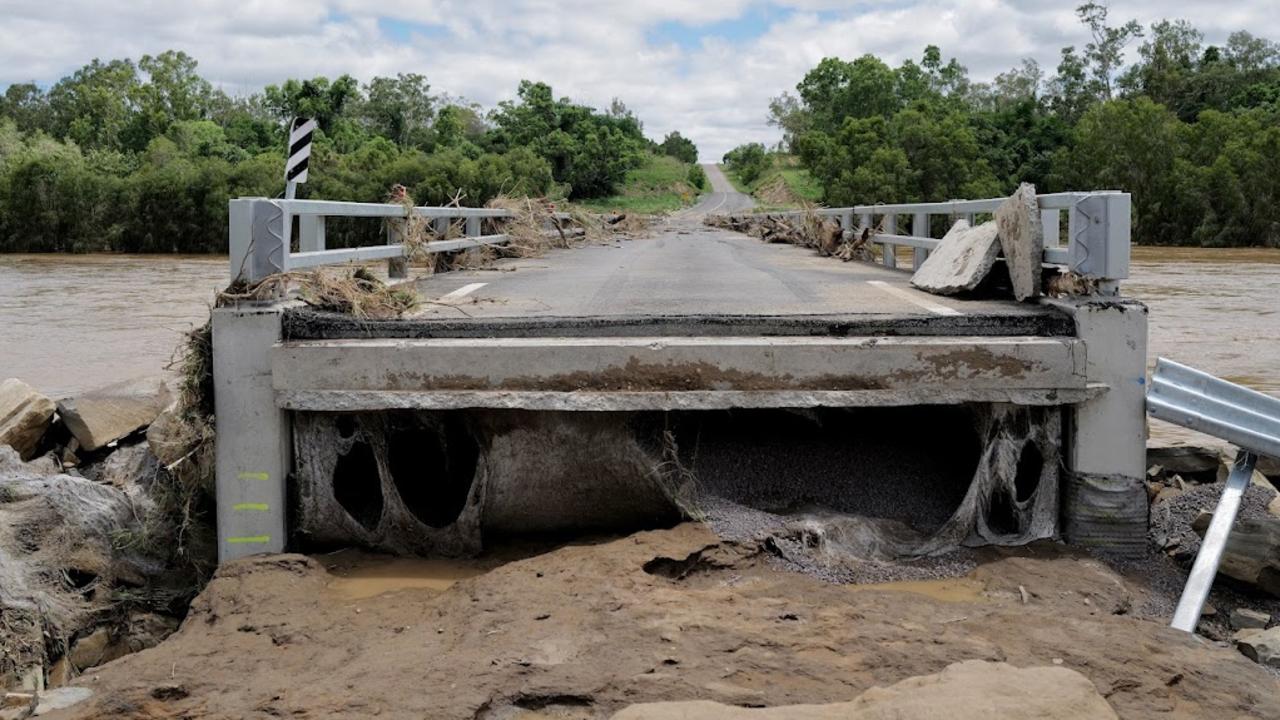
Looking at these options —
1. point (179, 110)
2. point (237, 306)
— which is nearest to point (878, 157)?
point (237, 306)

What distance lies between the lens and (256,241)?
609 centimetres

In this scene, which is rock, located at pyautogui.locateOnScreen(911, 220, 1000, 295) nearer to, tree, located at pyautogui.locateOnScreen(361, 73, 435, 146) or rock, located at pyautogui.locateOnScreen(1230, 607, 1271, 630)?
rock, located at pyautogui.locateOnScreen(1230, 607, 1271, 630)

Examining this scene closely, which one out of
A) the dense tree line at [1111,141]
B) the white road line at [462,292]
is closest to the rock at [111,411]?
the white road line at [462,292]

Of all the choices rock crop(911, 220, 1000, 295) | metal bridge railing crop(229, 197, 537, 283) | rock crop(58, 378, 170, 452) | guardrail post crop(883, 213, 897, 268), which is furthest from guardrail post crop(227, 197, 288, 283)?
guardrail post crop(883, 213, 897, 268)

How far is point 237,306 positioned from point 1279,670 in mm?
5074

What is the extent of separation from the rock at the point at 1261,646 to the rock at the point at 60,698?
4.57 metres

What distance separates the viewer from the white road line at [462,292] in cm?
813

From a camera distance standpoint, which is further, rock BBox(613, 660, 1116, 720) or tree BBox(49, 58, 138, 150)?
tree BBox(49, 58, 138, 150)

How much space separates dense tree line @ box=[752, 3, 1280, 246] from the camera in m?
52.1

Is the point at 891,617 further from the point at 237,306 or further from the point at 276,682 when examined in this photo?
the point at 237,306

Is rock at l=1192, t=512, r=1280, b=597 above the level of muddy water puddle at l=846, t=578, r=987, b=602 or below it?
above

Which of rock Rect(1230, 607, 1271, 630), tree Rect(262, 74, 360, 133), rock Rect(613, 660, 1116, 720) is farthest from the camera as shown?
tree Rect(262, 74, 360, 133)

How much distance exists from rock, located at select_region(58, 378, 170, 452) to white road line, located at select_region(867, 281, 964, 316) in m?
5.52

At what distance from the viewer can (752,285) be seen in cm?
998
